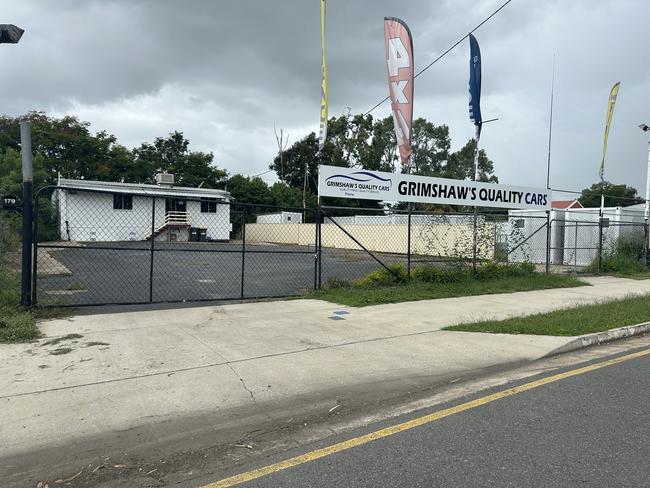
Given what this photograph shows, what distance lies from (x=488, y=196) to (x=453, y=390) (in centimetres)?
1030

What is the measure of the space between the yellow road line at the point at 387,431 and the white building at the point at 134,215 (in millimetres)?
31573

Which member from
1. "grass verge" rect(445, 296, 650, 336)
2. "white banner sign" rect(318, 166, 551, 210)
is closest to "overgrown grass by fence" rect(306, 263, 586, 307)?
"white banner sign" rect(318, 166, 551, 210)

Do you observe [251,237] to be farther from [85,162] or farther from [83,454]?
[83,454]

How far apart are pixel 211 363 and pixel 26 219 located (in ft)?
14.3

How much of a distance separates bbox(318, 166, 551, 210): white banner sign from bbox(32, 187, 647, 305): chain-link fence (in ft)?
1.60

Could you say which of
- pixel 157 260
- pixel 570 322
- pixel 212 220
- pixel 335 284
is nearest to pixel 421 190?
pixel 335 284

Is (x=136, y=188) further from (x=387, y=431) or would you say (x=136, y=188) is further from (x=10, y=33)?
(x=387, y=431)

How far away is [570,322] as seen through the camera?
27.0 feet

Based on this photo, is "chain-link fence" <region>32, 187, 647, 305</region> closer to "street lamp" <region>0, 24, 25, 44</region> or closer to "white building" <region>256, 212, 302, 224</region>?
"street lamp" <region>0, 24, 25, 44</region>

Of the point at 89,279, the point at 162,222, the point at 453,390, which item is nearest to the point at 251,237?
the point at 162,222

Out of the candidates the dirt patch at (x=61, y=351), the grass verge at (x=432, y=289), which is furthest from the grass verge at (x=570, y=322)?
the dirt patch at (x=61, y=351)

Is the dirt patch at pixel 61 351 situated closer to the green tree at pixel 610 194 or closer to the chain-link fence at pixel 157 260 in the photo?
the chain-link fence at pixel 157 260

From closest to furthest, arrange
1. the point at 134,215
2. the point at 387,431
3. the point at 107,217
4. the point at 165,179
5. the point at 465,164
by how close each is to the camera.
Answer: the point at 387,431
the point at 107,217
the point at 134,215
the point at 165,179
the point at 465,164

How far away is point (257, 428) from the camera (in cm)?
427
